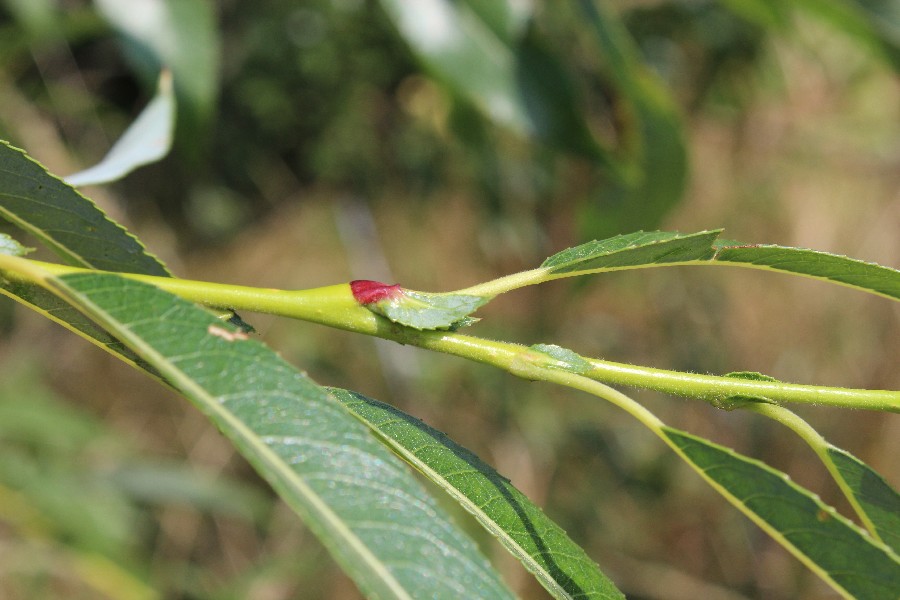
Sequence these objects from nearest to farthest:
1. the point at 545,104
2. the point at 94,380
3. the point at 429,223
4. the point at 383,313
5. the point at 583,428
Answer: the point at 383,313, the point at 545,104, the point at 583,428, the point at 94,380, the point at 429,223

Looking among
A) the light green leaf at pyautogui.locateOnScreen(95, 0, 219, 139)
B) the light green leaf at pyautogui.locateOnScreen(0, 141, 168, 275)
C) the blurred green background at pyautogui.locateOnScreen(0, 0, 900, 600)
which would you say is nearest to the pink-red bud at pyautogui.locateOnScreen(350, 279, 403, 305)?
the light green leaf at pyautogui.locateOnScreen(0, 141, 168, 275)

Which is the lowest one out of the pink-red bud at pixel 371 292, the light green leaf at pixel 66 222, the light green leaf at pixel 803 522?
the light green leaf at pixel 803 522

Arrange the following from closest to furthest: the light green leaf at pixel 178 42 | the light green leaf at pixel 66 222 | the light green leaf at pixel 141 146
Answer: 1. the light green leaf at pixel 66 222
2. the light green leaf at pixel 141 146
3. the light green leaf at pixel 178 42

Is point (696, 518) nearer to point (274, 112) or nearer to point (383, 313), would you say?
point (274, 112)

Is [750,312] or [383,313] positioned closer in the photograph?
[383,313]

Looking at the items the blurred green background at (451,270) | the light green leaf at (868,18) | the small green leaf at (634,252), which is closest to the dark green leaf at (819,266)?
the small green leaf at (634,252)

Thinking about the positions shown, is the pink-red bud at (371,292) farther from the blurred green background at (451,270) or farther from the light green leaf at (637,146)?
the blurred green background at (451,270)

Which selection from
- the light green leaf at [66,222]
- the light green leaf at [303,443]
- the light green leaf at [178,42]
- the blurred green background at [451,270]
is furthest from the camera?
the blurred green background at [451,270]

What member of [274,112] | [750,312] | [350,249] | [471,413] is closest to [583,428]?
[471,413]
